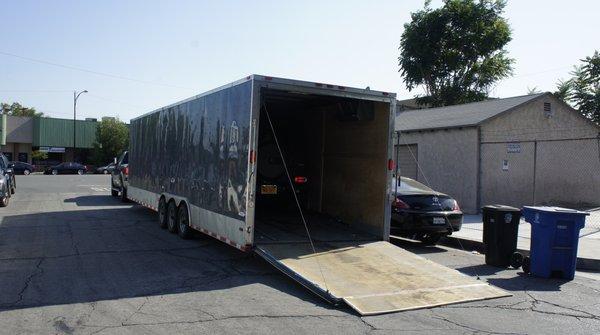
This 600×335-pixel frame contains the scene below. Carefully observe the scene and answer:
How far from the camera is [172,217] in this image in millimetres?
11734

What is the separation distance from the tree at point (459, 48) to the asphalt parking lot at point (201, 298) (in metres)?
38.0

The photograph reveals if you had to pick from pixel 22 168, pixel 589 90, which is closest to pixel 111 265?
pixel 589 90

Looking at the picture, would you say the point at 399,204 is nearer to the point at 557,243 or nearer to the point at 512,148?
the point at 557,243

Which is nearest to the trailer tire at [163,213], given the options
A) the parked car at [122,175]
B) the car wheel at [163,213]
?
the car wheel at [163,213]

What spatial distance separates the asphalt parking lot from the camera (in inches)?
216

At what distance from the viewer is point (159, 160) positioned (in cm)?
1292

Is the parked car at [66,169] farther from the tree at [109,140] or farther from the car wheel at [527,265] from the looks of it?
the car wheel at [527,265]

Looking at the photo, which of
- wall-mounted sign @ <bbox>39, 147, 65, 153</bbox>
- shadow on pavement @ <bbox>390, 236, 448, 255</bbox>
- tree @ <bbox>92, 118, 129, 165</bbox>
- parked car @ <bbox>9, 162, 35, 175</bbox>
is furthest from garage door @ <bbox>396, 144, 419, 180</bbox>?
wall-mounted sign @ <bbox>39, 147, 65, 153</bbox>

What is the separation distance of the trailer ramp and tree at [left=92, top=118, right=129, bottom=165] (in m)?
51.6

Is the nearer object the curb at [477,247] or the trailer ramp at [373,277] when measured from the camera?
the trailer ramp at [373,277]

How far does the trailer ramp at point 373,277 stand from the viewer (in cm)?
639

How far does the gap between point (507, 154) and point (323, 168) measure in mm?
9673

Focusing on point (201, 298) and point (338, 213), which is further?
point (338, 213)

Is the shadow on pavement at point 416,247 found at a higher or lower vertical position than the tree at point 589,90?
lower
